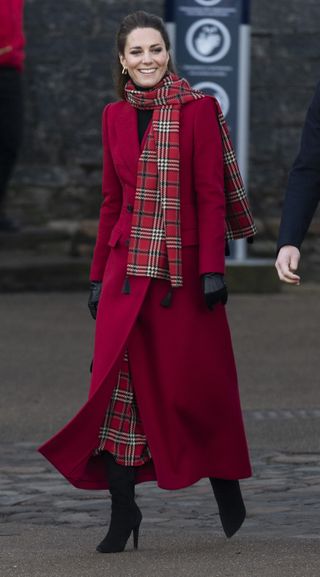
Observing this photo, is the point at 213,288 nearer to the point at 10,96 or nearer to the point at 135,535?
the point at 135,535

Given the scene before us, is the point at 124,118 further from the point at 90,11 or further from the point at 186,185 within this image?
the point at 90,11

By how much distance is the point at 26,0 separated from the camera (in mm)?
12711

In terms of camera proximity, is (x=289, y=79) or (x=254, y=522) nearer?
(x=254, y=522)

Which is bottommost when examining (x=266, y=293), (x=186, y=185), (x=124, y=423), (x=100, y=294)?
(x=266, y=293)

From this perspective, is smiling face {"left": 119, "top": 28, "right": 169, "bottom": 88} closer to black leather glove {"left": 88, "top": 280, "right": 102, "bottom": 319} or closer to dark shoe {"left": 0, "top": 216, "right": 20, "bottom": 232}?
black leather glove {"left": 88, "top": 280, "right": 102, "bottom": 319}

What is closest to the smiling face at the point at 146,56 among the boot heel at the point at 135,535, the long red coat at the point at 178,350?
the long red coat at the point at 178,350

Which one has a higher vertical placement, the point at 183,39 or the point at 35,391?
the point at 183,39

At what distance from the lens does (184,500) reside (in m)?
6.22

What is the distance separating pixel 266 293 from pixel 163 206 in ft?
20.7

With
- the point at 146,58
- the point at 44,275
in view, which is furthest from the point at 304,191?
the point at 44,275

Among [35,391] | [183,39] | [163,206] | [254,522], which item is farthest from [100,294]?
[183,39]

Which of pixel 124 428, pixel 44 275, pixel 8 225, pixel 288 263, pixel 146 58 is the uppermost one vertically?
pixel 146 58

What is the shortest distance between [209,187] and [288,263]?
640mm

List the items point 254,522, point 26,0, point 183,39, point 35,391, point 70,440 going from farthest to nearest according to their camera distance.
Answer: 1. point 26,0
2. point 183,39
3. point 35,391
4. point 254,522
5. point 70,440
